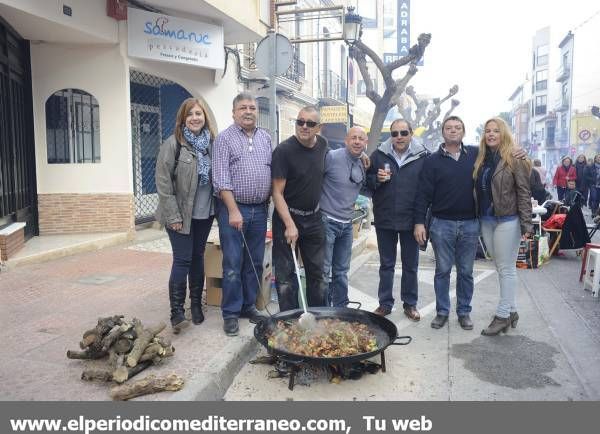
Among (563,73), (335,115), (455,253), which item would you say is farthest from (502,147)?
(563,73)

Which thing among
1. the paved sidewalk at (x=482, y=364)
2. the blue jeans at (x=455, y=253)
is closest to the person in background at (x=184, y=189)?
the paved sidewalk at (x=482, y=364)

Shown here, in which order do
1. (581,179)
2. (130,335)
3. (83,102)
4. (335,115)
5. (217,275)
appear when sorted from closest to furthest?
(130,335) < (217,275) < (83,102) < (581,179) < (335,115)

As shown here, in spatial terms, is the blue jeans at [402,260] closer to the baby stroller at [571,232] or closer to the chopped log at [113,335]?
the chopped log at [113,335]

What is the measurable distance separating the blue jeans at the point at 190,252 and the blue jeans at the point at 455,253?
6.94 feet

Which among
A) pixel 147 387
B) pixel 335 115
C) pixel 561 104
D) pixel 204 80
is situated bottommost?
pixel 147 387

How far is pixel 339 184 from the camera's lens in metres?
4.67

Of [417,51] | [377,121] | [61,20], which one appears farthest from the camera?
[377,121]

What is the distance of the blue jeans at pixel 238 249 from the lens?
429cm

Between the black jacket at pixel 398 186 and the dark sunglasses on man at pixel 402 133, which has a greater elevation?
the dark sunglasses on man at pixel 402 133

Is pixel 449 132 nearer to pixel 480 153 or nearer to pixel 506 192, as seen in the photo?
pixel 480 153

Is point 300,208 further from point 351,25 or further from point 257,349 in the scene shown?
point 351,25

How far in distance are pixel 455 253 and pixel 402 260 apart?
0.55m

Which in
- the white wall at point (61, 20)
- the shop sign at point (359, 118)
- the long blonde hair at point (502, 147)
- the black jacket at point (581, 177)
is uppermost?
the shop sign at point (359, 118)

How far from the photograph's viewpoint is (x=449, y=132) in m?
4.58
